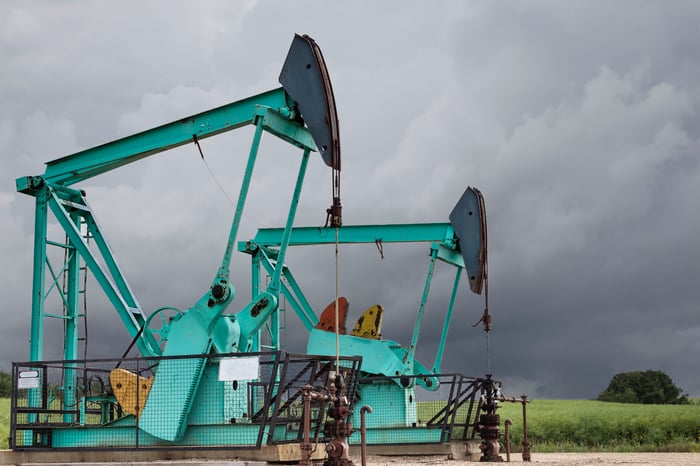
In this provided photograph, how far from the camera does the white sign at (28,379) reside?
36.1ft

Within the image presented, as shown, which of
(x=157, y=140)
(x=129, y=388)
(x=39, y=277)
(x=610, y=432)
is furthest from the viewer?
(x=610, y=432)

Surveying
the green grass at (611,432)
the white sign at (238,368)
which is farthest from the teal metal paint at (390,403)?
the green grass at (611,432)

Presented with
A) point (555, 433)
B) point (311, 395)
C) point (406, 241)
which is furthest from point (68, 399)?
point (555, 433)

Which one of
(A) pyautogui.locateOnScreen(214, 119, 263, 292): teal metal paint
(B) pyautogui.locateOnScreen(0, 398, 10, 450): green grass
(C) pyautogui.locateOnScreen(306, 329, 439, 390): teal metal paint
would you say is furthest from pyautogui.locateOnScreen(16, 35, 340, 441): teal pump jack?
(B) pyautogui.locateOnScreen(0, 398, 10, 450): green grass

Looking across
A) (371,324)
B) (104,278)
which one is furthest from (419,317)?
(104,278)

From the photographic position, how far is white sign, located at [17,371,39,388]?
11000 mm

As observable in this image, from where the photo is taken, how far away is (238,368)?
31.4 ft

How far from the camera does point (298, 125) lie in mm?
11438

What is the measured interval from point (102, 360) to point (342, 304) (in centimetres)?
544

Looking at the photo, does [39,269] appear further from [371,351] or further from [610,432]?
[610,432]

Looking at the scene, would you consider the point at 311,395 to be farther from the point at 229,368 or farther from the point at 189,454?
the point at 189,454

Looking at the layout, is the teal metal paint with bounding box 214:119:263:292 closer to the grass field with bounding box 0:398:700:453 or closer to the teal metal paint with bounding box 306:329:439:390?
the teal metal paint with bounding box 306:329:439:390

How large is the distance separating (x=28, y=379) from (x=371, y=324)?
596 centimetres

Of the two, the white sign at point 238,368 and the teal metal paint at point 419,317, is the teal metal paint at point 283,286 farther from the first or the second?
the white sign at point 238,368
